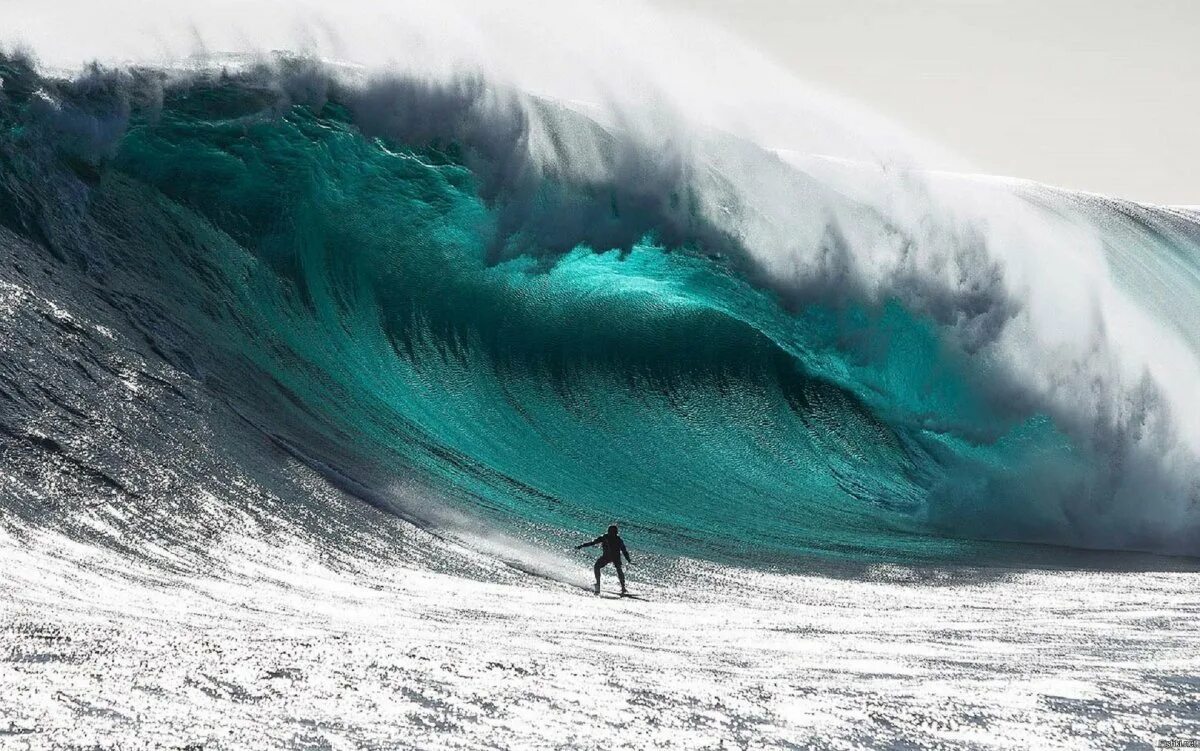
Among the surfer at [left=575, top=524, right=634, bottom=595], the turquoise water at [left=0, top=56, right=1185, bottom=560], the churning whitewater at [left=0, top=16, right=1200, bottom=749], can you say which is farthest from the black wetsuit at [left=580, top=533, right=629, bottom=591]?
the turquoise water at [left=0, top=56, right=1185, bottom=560]

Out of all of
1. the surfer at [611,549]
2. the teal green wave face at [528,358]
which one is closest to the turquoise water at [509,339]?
the teal green wave face at [528,358]

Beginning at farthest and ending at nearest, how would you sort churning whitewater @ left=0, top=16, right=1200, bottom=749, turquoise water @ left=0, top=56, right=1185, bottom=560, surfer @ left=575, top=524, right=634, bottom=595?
turquoise water @ left=0, top=56, right=1185, bottom=560, surfer @ left=575, top=524, right=634, bottom=595, churning whitewater @ left=0, top=16, right=1200, bottom=749

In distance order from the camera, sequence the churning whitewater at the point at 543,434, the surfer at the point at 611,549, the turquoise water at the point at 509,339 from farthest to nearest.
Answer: the turquoise water at the point at 509,339 < the surfer at the point at 611,549 < the churning whitewater at the point at 543,434

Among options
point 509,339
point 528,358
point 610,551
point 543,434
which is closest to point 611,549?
point 610,551

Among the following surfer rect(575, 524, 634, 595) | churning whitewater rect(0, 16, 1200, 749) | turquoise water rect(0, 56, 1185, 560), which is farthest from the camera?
turquoise water rect(0, 56, 1185, 560)

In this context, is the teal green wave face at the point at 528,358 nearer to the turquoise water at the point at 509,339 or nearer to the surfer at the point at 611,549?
the turquoise water at the point at 509,339

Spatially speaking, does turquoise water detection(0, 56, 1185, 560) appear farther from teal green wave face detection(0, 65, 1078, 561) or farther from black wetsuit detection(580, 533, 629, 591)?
black wetsuit detection(580, 533, 629, 591)
